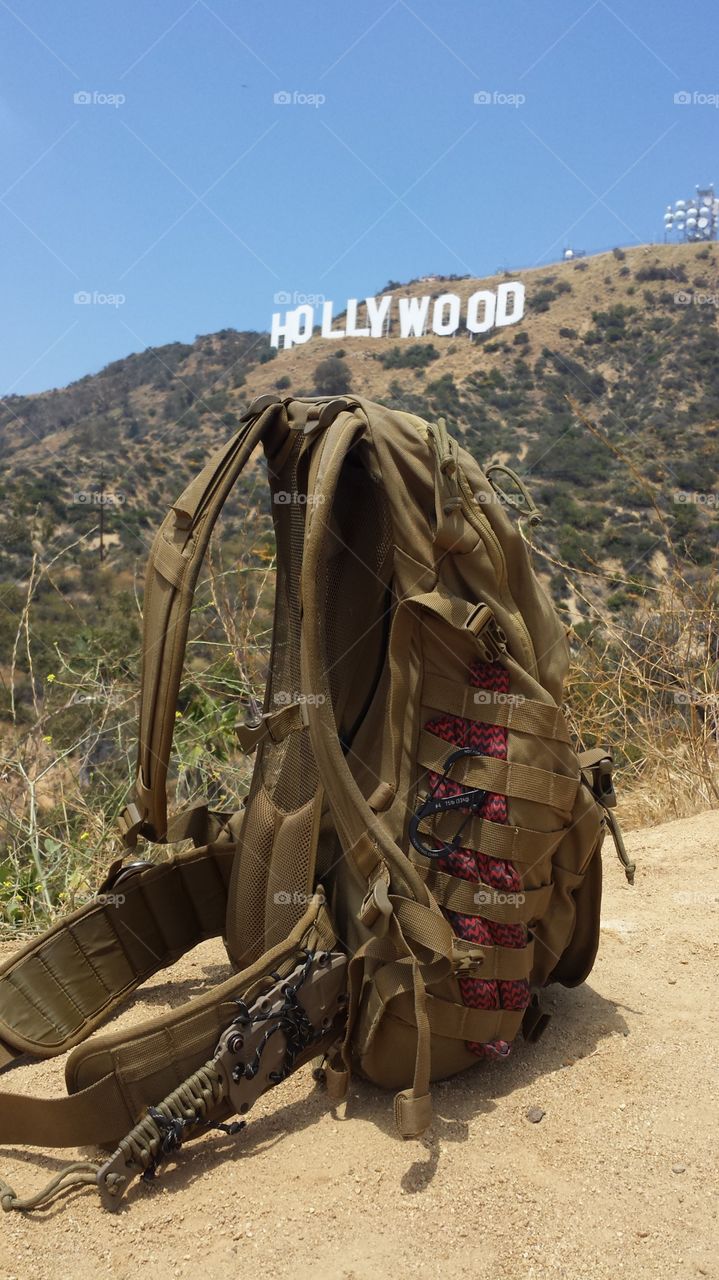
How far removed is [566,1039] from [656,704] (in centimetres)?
270

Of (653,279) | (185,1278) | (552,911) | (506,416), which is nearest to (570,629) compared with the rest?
(552,911)

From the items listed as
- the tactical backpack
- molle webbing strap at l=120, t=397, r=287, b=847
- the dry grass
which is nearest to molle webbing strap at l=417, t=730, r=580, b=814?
the tactical backpack

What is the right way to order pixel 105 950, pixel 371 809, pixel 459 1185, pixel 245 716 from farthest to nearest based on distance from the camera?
pixel 245 716 → pixel 105 950 → pixel 371 809 → pixel 459 1185

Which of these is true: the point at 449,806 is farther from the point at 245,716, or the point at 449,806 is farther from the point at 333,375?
the point at 333,375

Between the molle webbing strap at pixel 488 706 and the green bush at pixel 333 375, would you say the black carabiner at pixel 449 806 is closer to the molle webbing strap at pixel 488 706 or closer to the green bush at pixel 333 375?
the molle webbing strap at pixel 488 706

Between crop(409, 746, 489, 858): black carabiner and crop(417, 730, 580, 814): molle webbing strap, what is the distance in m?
0.01

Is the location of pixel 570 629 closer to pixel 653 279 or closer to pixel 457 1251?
pixel 457 1251

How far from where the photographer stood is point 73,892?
3.49 meters

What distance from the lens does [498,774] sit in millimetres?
1990

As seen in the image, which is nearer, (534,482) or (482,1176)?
(482,1176)
